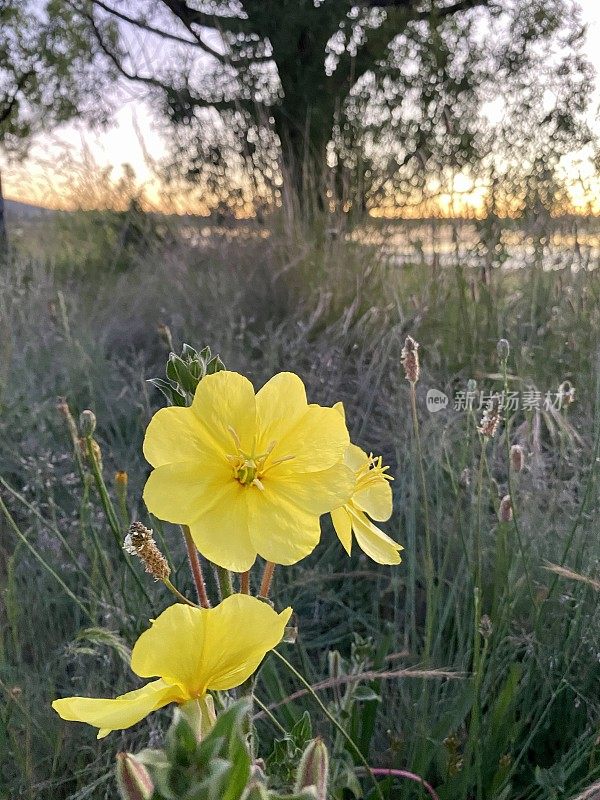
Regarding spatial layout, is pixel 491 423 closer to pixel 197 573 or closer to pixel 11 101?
pixel 197 573

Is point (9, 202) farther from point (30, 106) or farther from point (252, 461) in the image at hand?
point (252, 461)

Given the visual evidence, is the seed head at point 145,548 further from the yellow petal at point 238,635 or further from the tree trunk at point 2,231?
the tree trunk at point 2,231

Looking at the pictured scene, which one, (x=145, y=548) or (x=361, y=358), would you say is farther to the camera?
(x=361, y=358)

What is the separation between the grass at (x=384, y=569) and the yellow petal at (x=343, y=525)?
232 millimetres

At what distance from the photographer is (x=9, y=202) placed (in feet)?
19.2

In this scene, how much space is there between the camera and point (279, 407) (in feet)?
1.54

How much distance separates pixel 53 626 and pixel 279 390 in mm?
899

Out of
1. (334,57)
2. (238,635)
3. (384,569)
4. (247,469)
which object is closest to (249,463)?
(247,469)

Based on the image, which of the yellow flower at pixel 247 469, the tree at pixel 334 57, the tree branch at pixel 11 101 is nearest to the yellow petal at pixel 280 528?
the yellow flower at pixel 247 469

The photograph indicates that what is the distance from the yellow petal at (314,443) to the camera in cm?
45

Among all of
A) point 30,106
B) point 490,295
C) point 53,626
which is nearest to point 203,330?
point 490,295

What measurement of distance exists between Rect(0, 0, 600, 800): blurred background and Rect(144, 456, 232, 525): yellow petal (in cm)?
21

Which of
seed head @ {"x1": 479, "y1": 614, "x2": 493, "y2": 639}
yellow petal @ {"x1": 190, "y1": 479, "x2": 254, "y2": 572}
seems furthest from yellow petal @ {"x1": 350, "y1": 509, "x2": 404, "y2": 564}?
seed head @ {"x1": 479, "y1": 614, "x2": 493, "y2": 639}

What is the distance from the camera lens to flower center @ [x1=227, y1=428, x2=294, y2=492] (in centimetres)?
46
